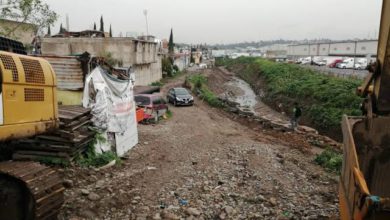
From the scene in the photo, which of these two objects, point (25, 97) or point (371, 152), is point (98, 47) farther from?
point (371, 152)

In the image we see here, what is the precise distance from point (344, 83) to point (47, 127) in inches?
1070

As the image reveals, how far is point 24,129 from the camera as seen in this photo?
555 centimetres

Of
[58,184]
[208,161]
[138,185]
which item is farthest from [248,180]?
[58,184]

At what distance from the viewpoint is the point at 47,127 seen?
6.19 m

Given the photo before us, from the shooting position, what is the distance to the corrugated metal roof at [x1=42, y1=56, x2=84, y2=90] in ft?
39.8

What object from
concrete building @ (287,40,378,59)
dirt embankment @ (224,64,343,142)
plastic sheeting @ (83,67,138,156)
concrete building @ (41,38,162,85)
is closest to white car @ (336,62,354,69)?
concrete building @ (287,40,378,59)

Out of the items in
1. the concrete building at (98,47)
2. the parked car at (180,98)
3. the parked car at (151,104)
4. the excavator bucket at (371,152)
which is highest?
the concrete building at (98,47)

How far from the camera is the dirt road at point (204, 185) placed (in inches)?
311

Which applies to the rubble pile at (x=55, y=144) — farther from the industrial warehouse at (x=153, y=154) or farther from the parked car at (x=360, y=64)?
the parked car at (x=360, y=64)

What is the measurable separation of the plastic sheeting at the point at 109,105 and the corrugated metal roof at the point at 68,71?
1282 mm

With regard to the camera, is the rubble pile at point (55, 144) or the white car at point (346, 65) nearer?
the rubble pile at point (55, 144)

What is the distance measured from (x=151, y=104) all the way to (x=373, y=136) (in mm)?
16096

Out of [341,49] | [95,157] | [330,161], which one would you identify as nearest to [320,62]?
[341,49]

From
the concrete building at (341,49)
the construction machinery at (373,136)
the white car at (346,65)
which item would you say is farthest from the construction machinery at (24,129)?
the concrete building at (341,49)
